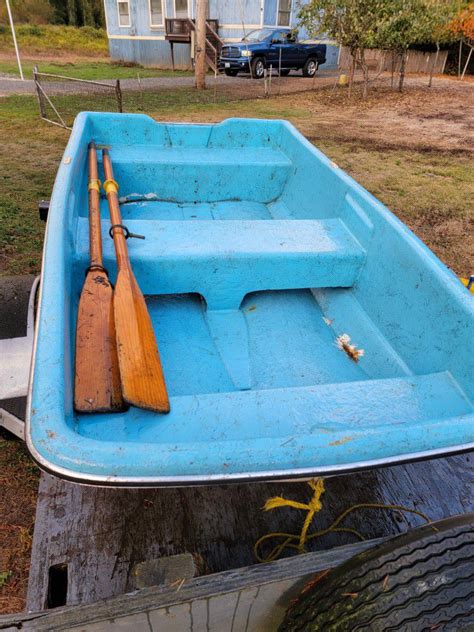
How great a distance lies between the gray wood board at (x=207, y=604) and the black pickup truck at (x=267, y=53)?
18.2 meters

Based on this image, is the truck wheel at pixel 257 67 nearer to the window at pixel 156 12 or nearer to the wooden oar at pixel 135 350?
the window at pixel 156 12

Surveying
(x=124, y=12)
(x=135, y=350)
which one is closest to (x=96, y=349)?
(x=135, y=350)

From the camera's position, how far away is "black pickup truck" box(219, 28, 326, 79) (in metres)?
16.5

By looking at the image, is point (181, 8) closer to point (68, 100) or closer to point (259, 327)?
point (68, 100)

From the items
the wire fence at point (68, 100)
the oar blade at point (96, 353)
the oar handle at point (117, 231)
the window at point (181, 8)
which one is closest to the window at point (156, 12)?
the window at point (181, 8)

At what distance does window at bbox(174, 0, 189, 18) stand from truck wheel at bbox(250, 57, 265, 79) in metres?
5.07

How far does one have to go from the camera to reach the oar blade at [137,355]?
1536 millimetres

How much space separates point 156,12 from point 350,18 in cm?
1213

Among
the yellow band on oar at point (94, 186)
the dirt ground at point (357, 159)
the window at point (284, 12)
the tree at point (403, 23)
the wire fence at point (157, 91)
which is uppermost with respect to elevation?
the window at point (284, 12)

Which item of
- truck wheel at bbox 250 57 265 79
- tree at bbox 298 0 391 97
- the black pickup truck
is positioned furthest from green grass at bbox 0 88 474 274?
truck wheel at bbox 250 57 265 79

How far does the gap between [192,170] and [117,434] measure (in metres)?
3.33

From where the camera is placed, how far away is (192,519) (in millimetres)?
1746

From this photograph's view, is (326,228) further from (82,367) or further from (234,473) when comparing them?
(234,473)

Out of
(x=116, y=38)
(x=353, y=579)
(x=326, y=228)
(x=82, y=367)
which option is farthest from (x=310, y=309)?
(x=116, y=38)
